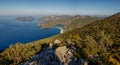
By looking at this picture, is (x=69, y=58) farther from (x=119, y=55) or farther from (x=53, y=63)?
(x=119, y=55)

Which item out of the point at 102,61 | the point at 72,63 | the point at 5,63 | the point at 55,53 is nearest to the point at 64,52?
the point at 55,53

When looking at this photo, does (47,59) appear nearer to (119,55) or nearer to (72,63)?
(72,63)

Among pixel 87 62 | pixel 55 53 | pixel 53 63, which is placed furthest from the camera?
pixel 55 53

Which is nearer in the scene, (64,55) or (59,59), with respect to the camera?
(59,59)

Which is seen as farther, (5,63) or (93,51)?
(5,63)

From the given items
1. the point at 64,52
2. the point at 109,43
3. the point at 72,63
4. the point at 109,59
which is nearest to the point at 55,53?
the point at 64,52

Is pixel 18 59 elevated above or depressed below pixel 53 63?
below

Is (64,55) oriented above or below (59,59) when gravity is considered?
above

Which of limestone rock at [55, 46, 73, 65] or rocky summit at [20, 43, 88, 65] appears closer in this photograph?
rocky summit at [20, 43, 88, 65]

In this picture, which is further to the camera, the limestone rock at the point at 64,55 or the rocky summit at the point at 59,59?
the limestone rock at the point at 64,55

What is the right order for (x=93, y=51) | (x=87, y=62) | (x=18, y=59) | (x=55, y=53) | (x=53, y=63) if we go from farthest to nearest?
1. (x=18, y=59)
2. (x=93, y=51)
3. (x=55, y=53)
4. (x=53, y=63)
5. (x=87, y=62)
